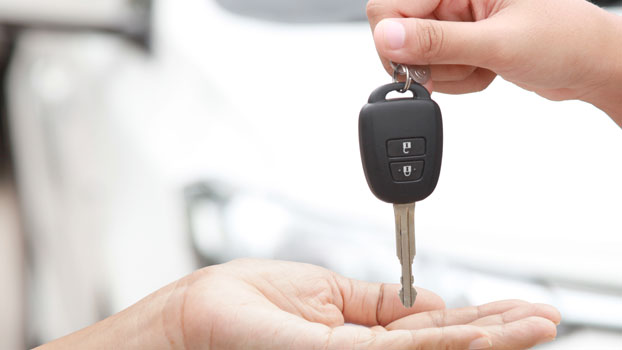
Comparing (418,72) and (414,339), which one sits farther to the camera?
(418,72)

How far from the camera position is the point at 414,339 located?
0.58 meters

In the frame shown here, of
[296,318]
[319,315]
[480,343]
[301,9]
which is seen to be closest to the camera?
[480,343]

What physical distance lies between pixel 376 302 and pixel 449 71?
326 millimetres

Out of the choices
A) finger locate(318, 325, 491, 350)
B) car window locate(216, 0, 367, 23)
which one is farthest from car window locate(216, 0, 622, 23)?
finger locate(318, 325, 491, 350)

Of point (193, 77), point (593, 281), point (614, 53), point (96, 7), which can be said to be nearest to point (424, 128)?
point (614, 53)

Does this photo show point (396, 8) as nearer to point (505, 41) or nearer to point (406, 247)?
point (505, 41)

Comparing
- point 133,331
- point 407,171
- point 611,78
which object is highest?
point 611,78

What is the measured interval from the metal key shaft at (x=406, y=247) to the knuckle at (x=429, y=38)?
0.18m

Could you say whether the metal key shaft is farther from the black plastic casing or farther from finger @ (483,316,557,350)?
finger @ (483,316,557,350)

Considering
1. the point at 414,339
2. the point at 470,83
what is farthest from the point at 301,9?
the point at 414,339

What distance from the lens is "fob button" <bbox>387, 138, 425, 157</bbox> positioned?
0.71 m

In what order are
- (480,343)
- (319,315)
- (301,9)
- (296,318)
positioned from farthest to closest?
(301,9) → (319,315) → (296,318) → (480,343)

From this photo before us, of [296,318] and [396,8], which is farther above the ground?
[396,8]

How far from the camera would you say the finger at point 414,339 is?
568 mm
